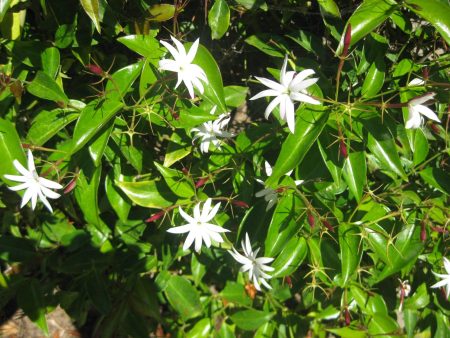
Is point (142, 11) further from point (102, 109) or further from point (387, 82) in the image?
point (387, 82)

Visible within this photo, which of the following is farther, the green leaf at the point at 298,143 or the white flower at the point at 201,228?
the white flower at the point at 201,228

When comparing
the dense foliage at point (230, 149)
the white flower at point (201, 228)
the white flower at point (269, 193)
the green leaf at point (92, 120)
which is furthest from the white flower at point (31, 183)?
the white flower at point (269, 193)

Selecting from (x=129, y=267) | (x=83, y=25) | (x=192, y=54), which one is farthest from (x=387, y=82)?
(x=129, y=267)

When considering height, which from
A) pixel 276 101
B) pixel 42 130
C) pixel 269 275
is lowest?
pixel 269 275

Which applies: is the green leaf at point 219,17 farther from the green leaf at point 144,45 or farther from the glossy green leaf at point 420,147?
the glossy green leaf at point 420,147

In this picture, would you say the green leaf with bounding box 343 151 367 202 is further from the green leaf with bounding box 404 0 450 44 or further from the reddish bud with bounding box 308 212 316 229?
the green leaf with bounding box 404 0 450 44

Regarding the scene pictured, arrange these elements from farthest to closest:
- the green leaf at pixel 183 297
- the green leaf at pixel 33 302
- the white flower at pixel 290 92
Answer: the green leaf at pixel 183 297, the green leaf at pixel 33 302, the white flower at pixel 290 92

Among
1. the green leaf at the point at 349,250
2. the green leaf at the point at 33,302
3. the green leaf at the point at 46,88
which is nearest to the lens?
the green leaf at the point at 46,88
